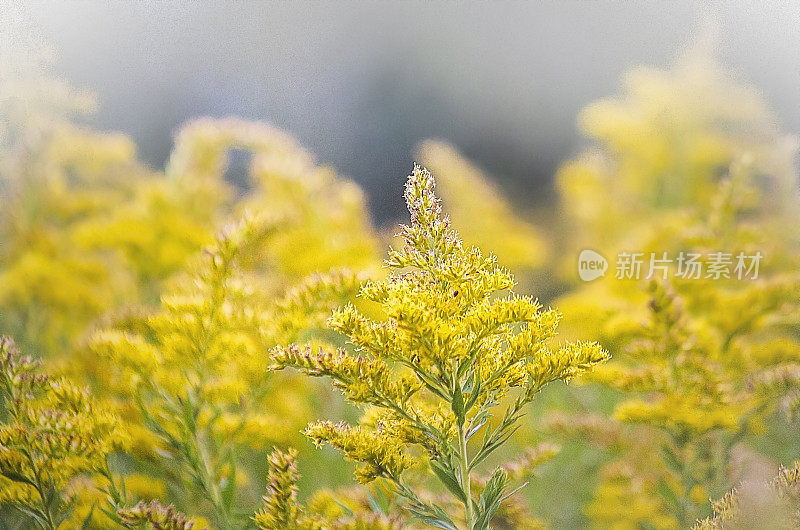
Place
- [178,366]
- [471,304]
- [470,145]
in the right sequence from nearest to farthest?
1. [471,304]
2. [178,366]
3. [470,145]

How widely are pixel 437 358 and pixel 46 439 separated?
349 mm

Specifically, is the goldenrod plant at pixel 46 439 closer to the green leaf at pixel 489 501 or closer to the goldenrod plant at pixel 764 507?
the green leaf at pixel 489 501

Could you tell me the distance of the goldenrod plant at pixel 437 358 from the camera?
480 mm

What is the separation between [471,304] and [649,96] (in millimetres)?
413

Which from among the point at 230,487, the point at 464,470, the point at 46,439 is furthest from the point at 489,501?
the point at 46,439

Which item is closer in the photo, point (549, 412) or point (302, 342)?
point (302, 342)

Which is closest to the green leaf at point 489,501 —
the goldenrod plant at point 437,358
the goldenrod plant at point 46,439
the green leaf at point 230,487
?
the goldenrod plant at point 437,358

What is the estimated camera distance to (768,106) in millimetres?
764

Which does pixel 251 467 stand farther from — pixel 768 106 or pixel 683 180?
pixel 768 106

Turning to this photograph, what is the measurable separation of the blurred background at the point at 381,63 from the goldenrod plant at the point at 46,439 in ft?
0.92

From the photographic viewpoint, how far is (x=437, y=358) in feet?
1.54

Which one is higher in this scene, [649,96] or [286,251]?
[649,96]

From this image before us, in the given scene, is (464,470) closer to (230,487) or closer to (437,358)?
(437,358)

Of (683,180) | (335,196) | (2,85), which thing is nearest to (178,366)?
(335,196)
